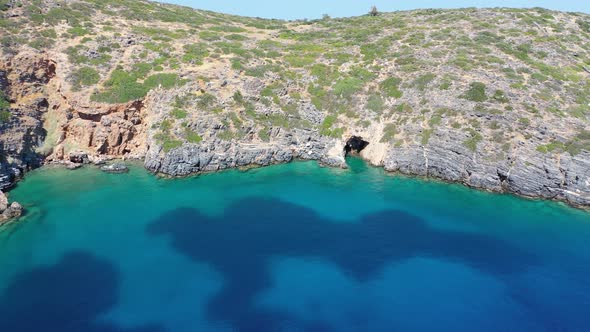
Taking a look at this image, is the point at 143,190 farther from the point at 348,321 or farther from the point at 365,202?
the point at 348,321

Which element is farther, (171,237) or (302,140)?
(302,140)

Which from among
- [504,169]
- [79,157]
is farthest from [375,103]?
[79,157]

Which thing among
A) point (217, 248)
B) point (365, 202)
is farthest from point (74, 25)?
point (365, 202)

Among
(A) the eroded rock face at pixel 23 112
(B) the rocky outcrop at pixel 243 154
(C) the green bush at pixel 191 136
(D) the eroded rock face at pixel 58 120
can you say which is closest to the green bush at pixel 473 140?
(B) the rocky outcrop at pixel 243 154

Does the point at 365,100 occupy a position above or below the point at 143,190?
above

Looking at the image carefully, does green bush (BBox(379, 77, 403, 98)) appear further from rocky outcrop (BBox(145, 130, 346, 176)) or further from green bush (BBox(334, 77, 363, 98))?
rocky outcrop (BBox(145, 130, 346, 176))

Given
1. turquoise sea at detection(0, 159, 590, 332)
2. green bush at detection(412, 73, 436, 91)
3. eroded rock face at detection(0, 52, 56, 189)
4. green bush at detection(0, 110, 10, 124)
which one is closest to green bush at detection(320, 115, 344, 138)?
turquoise sea at detection(0, 159, 590, 332)

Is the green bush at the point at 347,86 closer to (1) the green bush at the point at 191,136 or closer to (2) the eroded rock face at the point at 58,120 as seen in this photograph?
(1) the green bush at the point at 191,136

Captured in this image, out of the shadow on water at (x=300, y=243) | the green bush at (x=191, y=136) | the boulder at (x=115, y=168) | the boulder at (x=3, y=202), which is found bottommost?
the shadow on water at (x=300, y=243)
